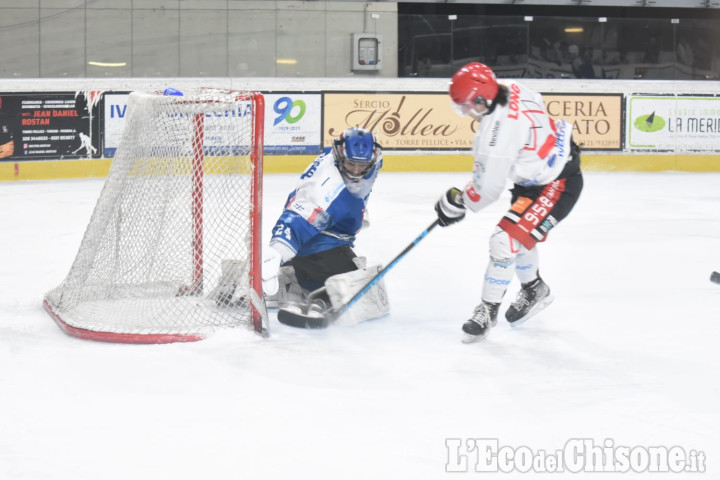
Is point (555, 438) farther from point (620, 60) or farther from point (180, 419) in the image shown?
point (620, 60)

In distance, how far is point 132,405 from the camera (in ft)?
8.50

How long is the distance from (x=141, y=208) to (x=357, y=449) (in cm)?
170

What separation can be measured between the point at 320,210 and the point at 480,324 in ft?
2.53

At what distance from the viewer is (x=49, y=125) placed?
898 cm

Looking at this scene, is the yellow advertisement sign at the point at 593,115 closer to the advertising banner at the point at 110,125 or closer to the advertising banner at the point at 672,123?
the advertising banner at the point at 672,123

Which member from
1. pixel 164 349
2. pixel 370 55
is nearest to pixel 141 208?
pixel 164 349

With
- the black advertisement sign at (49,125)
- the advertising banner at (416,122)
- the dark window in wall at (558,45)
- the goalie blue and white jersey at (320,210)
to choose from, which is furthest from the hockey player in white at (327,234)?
the dark window in wall at (558,45)

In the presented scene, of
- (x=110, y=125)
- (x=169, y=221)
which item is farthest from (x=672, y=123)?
(x=169, y=221)

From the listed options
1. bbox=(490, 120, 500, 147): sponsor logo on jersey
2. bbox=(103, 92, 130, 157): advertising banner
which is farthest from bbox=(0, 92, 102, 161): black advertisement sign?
bbox=(490, 120, 500, 147): sponsor logo on jersey

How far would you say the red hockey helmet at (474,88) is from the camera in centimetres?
324

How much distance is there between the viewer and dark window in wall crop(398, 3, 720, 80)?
12445 millimetres

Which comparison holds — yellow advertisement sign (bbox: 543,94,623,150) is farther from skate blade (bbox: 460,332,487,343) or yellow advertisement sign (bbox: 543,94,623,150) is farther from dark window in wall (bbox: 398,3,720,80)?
skate blade (bbox: 460,332,487,343)

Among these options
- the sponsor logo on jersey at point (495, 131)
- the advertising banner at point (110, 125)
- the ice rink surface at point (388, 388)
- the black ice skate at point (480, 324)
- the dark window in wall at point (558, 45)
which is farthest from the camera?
the dark window in wall at point (558, 45)

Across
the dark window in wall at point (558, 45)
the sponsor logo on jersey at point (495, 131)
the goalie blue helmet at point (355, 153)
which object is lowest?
the goalie blue helmet at point (355, 153)
